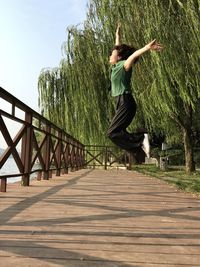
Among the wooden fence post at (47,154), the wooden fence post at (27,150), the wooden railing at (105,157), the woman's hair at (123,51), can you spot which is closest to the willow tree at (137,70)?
the wooden railing at (105,157)

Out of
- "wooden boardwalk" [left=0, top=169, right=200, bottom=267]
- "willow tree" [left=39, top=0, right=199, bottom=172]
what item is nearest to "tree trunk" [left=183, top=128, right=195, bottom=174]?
"willow tree" [left=39, top=0, right=199, bottom=172]

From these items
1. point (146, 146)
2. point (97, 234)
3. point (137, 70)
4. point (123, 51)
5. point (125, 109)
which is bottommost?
point (97, 234)

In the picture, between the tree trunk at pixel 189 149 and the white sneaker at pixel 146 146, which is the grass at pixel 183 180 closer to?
the tree trunk at pixel 189 149

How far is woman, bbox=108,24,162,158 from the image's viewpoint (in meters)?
4.04

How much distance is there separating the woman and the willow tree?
19.9 feet

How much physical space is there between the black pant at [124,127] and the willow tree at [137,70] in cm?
619

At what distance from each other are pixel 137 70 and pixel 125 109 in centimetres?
908

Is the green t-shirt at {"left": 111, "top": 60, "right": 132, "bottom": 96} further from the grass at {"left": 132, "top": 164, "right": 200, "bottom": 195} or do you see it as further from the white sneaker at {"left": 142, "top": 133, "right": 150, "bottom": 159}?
the grass at {"left": 132, "top": 164, "right": 200, "bottom": 195}

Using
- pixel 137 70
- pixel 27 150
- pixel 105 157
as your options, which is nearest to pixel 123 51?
pixel 27 150

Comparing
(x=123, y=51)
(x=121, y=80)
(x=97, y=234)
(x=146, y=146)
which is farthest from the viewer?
(x=123, y=51)

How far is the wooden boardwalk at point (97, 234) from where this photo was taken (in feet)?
7.51

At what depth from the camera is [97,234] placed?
2.95 m

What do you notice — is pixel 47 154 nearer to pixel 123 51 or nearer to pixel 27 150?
pixel 27 150

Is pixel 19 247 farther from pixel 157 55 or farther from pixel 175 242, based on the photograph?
pixel 157 55
